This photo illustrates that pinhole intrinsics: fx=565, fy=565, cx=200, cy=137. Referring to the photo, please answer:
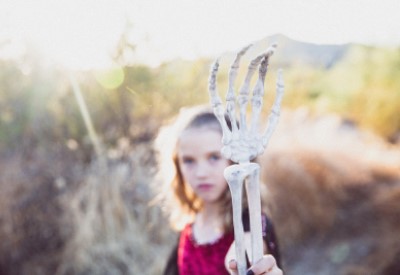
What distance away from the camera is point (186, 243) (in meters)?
2.09

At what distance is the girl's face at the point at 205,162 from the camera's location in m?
1.79

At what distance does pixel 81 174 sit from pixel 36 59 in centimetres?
126

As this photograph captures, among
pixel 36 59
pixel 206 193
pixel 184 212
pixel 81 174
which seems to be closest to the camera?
pixel 206 193

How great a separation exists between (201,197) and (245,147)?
0.80 m

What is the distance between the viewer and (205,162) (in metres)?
1.79

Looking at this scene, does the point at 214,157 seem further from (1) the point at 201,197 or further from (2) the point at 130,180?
(2) the point at 130,180

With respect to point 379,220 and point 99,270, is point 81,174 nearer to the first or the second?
point 99,270

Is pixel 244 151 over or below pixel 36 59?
below

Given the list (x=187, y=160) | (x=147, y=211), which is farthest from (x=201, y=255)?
(x=147, y=211)

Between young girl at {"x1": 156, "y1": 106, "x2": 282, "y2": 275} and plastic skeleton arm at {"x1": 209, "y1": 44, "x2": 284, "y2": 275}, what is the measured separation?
0.41 m

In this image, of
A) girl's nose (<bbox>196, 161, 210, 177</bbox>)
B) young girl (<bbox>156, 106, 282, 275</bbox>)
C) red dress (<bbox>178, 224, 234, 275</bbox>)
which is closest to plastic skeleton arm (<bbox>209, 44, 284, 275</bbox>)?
young girl (<bbox>156, 106, 282, 275</bbox>)

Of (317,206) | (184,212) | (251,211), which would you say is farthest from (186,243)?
(317,206)

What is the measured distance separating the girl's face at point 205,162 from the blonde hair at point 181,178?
0.04 metres

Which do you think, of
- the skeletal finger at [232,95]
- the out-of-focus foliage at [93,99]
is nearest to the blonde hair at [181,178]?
the skeletal finger at [232,95]
